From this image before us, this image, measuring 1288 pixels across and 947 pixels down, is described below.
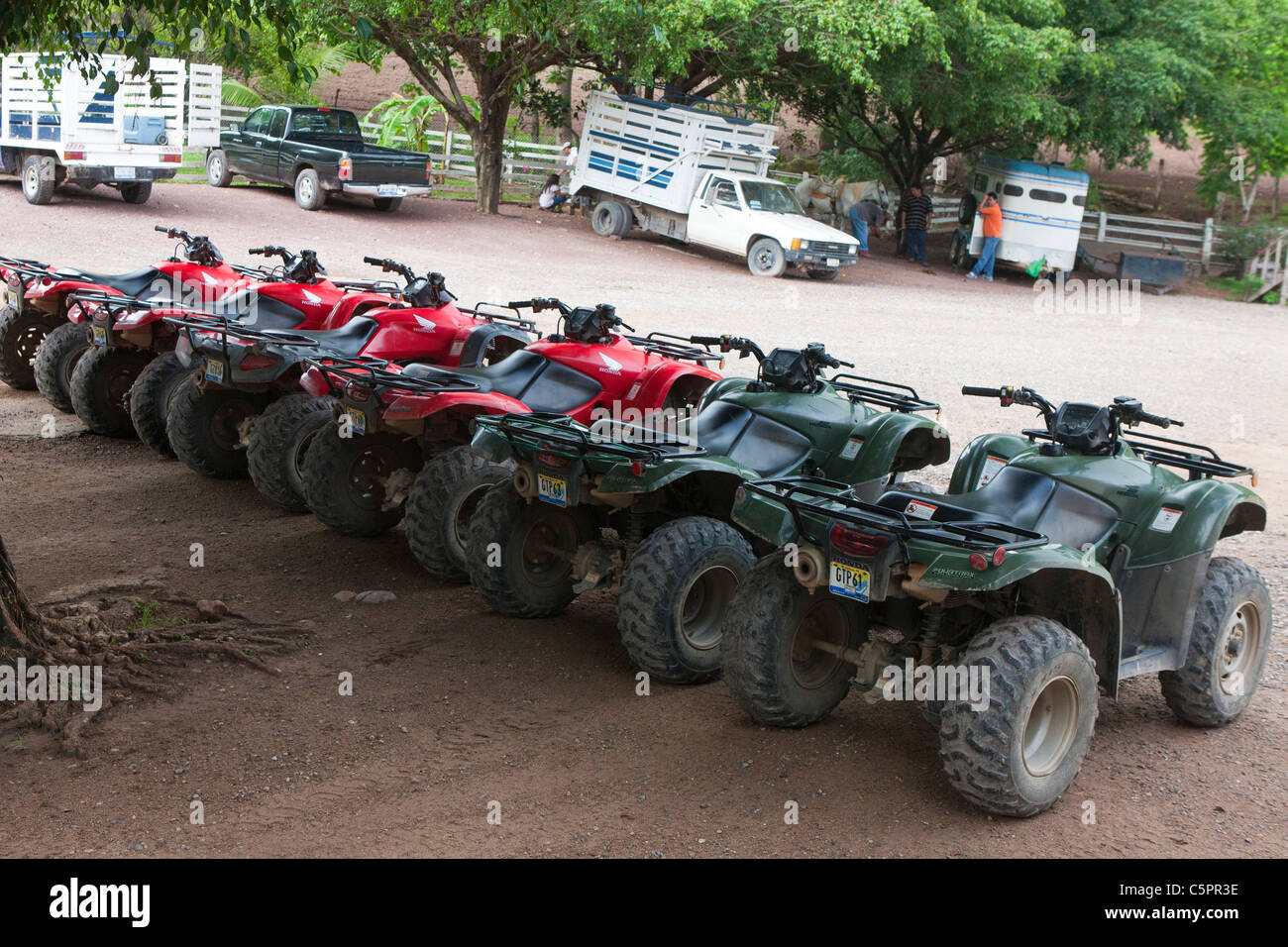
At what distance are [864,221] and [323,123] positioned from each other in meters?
12.0

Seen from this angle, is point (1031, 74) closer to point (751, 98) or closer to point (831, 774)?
point (751, 98)

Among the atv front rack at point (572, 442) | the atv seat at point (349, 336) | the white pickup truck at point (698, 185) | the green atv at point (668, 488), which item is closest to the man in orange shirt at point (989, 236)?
the white pickup truck at point (698, 185)

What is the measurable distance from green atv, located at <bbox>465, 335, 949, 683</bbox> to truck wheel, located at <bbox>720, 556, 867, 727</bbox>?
69cm

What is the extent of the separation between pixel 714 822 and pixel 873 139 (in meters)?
28.9

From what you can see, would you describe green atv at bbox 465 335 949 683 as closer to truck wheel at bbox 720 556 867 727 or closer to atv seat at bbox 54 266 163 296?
truck wheel at bbox 720 556 867 727

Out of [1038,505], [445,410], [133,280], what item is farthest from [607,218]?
[1038,505]

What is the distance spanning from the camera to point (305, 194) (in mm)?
25781

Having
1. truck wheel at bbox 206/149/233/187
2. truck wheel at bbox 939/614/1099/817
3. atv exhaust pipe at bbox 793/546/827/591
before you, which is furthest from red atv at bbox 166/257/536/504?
truck wheel at bbox 206/149/233/187

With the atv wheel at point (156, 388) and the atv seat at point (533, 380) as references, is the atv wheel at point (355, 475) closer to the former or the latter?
the atv seat at point (533, 380)

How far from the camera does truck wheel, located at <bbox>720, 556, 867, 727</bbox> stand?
5.73 m

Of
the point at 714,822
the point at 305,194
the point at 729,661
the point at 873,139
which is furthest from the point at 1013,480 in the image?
the point at 873,139

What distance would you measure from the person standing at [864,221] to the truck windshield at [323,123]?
35.2 feet

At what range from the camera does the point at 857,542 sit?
209 inches

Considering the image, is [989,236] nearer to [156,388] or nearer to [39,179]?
[39,179]
